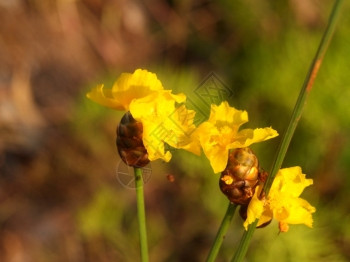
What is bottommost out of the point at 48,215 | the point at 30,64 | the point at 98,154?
the point at 48,215

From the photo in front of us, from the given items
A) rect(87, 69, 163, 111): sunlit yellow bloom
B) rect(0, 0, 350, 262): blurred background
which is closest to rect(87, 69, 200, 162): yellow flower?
rect(87, 69, 163, 111): sunlit yellow bloom

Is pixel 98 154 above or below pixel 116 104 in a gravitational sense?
above

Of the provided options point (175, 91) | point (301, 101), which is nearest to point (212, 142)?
point (301, 101)

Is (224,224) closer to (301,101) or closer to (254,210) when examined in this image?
(254,210)

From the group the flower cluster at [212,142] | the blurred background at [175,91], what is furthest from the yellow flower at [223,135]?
the blurred background at [175,91]

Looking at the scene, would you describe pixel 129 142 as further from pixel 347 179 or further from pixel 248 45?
pixel 248 45

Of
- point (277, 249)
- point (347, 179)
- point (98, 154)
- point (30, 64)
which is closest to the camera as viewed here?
point (277, 249)

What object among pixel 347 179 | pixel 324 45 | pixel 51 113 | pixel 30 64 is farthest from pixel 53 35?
pixel 324 45

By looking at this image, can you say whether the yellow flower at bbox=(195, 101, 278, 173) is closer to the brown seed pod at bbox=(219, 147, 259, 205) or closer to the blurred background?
the brown seed pod at bbox=(219, 147, 259, 205)
